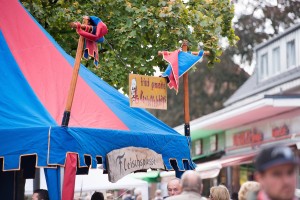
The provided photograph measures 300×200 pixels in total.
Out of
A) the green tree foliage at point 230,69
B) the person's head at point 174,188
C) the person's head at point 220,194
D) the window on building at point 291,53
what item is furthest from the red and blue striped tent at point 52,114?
the green tree foliage at point 230,69

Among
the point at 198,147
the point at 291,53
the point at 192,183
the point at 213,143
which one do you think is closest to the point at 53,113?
the point at 192,183

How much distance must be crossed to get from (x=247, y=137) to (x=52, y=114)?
1033 inches

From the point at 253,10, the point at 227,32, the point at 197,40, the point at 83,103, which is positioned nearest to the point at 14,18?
the point at 83,103

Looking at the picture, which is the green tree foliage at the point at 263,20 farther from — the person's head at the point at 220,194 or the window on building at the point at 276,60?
the person's head at the point at 220,194

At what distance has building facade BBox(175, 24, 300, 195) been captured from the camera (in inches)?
A: 1212

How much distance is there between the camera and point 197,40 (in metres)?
19.0

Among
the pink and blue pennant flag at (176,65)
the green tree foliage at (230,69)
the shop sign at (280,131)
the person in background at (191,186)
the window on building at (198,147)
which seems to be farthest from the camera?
the green tree foliage at (230,69)

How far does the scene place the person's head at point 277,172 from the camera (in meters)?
5.16

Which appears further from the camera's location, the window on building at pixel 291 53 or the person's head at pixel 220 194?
the window on building at pixel 291 53

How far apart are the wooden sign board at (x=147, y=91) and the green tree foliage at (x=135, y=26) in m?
5.34

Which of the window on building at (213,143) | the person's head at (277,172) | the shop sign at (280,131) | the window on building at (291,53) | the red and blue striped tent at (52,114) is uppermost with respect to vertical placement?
the window on building at (291,53)

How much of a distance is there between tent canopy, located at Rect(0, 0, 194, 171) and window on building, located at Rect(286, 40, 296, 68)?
22.0 m

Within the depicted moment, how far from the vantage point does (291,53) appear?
34.9 m

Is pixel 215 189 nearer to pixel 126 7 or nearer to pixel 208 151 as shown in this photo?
pixel 126 7
